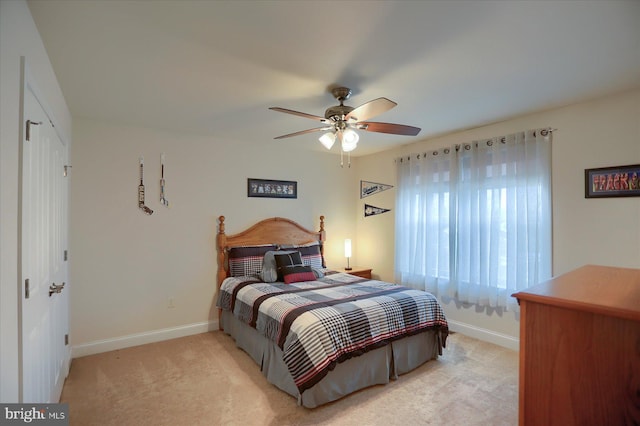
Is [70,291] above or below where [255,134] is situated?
below

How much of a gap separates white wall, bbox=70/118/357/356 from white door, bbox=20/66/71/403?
27.4 inches

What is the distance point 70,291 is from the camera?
10.5ft

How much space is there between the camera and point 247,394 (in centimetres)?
253

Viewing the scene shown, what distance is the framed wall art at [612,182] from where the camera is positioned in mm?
2600

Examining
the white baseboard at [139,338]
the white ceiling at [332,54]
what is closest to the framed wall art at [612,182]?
the white ceiling at [332,54]

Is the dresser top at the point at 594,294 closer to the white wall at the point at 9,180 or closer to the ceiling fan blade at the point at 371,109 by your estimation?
the ceiling fan blade at the point at 371,109

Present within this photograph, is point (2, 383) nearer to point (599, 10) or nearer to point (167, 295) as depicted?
point (167, 295)

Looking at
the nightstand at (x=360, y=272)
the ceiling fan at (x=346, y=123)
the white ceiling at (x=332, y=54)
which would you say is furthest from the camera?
the nightstand at (x=360, y=272)

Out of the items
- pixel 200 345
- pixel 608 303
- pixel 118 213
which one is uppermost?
pixel 118 213

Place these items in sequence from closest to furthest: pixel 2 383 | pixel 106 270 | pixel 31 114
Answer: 1. pixel 2 383
2. pixel 31 114
3. pixel 106 270

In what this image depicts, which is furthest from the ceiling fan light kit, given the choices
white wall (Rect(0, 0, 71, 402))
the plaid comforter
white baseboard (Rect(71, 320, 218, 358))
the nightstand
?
white baseboard (Rect(71, 320, 218, 358))

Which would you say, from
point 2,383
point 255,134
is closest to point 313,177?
point 255,134

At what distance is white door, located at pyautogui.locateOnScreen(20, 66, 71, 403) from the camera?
152 cm

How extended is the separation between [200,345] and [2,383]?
2.46m
